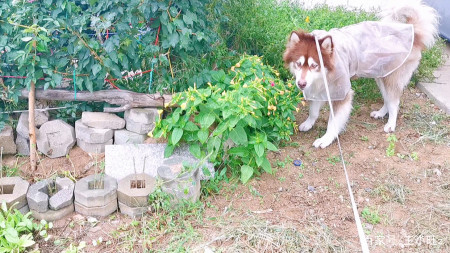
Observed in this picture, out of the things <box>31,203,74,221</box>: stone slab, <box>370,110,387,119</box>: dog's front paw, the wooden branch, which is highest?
the wooden branch

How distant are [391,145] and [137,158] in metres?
2.24

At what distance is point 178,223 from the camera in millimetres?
2785

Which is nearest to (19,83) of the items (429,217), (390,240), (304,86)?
(304,86)

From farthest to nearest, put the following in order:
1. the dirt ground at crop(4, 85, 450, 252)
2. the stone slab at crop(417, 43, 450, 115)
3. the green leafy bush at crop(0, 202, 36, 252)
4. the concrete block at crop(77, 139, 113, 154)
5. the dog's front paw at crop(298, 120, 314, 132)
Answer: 1. the stone slab at crop(417, 43, 450, 115)
2. the dog's front paw at crop(298, 120, 314, 132)
3. the concrete block at crop(77, 139, 113, 154)
4. the dirt ground at crop(4, 85, 450, 252)
5. the green leafy bush at crop(0, 202, 36, 252)

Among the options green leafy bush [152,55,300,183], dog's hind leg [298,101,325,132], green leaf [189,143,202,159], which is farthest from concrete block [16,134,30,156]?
dog's hind leg [298,101,325,132]

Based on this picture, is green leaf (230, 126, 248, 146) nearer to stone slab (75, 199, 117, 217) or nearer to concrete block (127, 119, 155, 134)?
concrete block (127, 119, 155, 134)

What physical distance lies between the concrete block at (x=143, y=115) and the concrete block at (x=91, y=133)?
0.23 metres

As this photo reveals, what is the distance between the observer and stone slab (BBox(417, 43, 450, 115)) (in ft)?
15.0

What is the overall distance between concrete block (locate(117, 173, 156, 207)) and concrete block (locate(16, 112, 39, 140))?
0.99 m

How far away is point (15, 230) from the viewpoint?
2520mm

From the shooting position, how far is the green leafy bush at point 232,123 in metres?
2.93

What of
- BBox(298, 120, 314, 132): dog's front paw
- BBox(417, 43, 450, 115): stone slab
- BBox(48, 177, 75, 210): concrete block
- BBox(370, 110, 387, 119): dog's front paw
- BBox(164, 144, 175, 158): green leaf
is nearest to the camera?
BBox(48, 177, 75, 210): concrete block

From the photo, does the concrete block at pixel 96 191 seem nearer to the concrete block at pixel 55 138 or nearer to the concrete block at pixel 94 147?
the concrete block at pixel 94 147

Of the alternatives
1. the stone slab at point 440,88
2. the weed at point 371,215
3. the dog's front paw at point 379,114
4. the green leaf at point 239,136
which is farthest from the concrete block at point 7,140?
the stone slab at point 440,88
